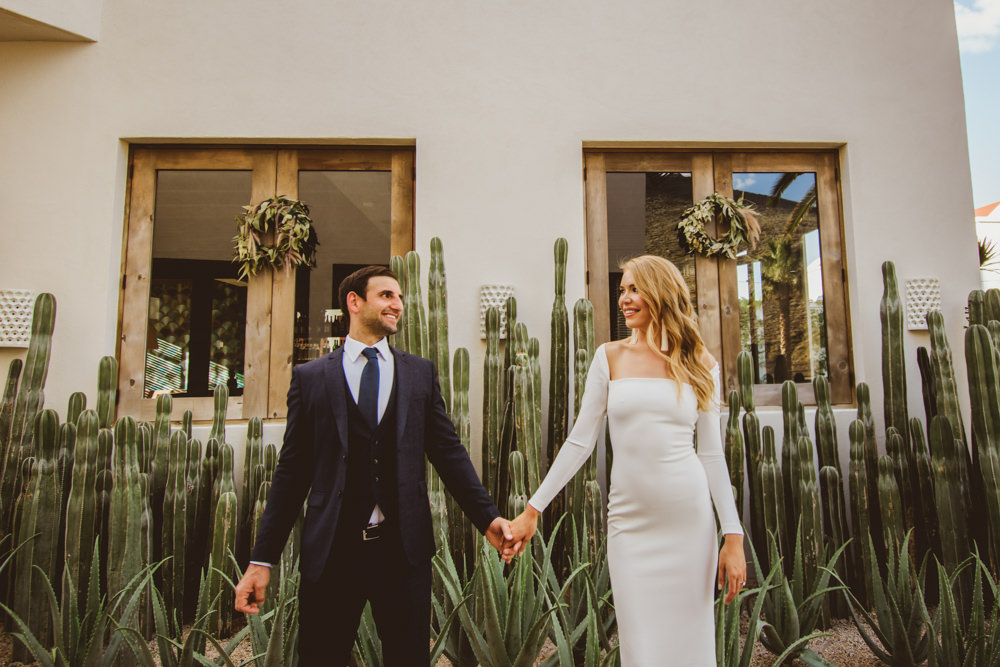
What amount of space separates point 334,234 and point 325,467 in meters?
2.88

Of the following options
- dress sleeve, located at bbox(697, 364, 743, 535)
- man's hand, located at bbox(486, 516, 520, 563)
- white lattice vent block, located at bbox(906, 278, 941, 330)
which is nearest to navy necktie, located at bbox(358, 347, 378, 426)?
man's hand, located at bbox(486, 516, 520, 563)

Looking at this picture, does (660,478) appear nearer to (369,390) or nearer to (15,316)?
(369,390)

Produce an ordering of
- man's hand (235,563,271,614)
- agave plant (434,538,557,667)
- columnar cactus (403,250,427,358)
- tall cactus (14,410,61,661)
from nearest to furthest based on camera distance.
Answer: man's hand (235,563,271,614)
agave plant (434,538,557,667)
tall cactus (14,410,61,661)
columnar cactus (403,250,427,358)

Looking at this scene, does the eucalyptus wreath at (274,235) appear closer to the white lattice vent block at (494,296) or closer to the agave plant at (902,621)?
the white lattice vent block at (494,296)

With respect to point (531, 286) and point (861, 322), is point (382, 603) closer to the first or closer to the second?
point (531, 286)

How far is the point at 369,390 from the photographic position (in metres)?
1.68

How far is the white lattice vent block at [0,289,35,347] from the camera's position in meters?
3.68

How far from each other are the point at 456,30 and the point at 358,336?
318 cm

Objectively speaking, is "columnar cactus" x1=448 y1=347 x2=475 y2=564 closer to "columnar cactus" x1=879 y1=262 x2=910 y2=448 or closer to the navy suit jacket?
the navy suit jacket

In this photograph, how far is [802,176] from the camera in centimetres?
429

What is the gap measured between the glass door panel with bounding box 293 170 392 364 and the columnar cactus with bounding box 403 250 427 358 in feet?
2.78

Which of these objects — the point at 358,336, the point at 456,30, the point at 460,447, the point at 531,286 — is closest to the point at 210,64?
the point at 456,30

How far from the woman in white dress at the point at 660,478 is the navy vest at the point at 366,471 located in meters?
0.44

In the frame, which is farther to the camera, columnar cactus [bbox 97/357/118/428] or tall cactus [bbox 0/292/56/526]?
tall cactus [bbox 0/292/56/526]
